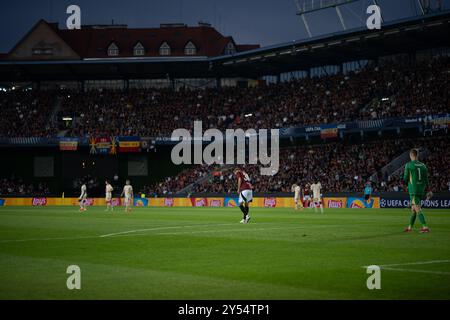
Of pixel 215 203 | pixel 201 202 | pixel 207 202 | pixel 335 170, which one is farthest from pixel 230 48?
pixel 335 170

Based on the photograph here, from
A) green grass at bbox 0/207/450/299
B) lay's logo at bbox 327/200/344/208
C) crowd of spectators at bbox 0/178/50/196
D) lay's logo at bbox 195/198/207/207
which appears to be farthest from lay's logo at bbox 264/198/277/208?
green grass at bbox 0/207/450/299

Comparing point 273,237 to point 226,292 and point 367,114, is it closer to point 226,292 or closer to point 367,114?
point 226,292

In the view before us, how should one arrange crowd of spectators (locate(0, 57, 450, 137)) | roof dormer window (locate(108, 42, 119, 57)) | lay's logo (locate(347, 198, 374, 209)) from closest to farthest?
lay's logo (locate(347, 198, 374, 209)) < crowd of spectators (locate(0, 57, 450, 137)) < roof dormer window (locate(108, 42, 119, 57))

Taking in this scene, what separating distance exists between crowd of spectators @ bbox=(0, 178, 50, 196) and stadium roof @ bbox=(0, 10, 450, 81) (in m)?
14.2

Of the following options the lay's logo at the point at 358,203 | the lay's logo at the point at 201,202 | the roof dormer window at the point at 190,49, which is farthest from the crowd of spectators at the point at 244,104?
the lay's logo at the point at 201,202

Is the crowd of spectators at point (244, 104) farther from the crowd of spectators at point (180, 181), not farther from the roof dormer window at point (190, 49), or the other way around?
the roof dormer window at point (190, 49)

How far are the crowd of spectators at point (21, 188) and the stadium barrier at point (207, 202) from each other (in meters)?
4.44

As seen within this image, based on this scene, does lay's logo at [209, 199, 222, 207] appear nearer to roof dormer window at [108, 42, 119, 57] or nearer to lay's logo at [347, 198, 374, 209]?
lay's logo at [347, 198, 374, 209]

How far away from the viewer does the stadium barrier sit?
5241 cm

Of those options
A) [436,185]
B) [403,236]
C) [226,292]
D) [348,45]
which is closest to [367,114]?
[348,45]

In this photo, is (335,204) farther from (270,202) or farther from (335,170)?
(335,170)

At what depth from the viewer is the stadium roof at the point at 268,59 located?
60.6m

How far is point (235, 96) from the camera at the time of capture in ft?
257

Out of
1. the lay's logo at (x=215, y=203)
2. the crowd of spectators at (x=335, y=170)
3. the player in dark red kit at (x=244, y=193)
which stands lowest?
the lay's logo at (x=215, y=203)
